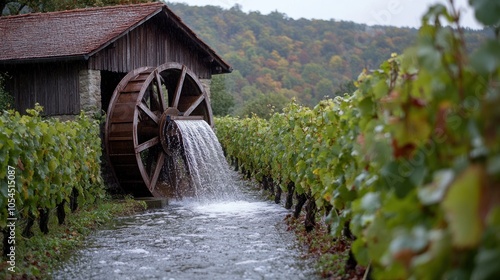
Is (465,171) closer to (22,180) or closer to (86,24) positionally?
(22,180)

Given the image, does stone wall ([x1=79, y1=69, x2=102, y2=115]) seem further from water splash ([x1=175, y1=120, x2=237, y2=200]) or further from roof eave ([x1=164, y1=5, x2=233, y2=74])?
roof eave ([x1=164, y1=5, x2=233, y2=74])

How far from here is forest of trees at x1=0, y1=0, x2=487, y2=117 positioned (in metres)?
53.0

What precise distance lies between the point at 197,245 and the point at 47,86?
7.63 m

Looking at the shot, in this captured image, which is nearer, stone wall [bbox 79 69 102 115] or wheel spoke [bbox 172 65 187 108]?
stone wall [bbox 79 69 102 115]

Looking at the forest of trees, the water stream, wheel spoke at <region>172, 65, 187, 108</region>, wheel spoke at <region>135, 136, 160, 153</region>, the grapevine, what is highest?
the forest of trees

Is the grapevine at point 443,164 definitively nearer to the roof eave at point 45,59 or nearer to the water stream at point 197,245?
the water stream at point 197,245

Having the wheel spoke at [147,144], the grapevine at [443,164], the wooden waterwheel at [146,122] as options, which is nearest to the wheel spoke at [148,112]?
the wooden waterwheel at [146,122]

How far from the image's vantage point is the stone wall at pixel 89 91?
1357 cm

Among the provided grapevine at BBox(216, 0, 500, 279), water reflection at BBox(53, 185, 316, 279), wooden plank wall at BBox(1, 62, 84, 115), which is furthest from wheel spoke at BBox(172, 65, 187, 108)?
grapevine at BBox(216, 0, 500, 279)

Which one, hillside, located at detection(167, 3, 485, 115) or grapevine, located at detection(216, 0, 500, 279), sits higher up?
hillside, located at detection(167, 3, 485, 115)

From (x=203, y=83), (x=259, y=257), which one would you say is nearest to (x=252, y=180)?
(x=203, y=83)

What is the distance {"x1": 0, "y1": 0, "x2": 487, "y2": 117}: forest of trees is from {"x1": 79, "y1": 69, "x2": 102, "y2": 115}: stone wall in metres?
33.7

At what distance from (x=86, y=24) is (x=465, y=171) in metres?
14.5

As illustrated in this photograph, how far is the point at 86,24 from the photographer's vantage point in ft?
49.9
